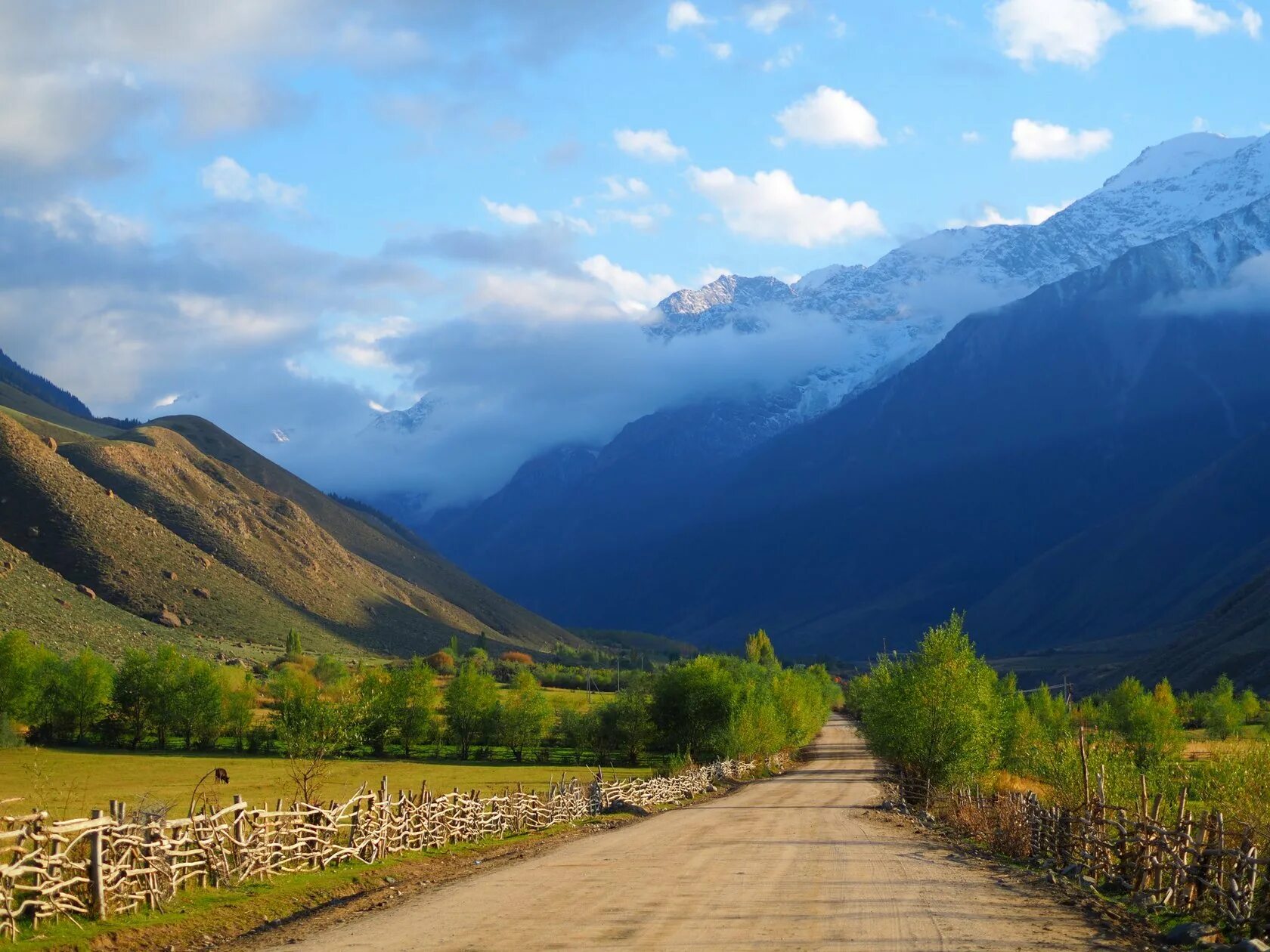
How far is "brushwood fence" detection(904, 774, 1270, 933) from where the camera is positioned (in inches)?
792

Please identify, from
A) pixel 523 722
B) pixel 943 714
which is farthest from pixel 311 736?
pixel 523 722

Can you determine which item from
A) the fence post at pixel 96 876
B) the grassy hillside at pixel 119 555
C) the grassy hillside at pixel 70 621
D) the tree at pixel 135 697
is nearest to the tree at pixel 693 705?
the tree at pixel 135 697

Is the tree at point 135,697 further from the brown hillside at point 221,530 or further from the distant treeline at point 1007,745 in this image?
the brown hillside at point 221,530

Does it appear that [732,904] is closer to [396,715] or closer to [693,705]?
[693,705]

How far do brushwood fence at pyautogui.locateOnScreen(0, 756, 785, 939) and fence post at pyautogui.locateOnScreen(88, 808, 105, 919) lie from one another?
1 centimetres

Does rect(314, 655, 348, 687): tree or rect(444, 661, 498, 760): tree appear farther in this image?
rect(314, 655, 348, 687): tree

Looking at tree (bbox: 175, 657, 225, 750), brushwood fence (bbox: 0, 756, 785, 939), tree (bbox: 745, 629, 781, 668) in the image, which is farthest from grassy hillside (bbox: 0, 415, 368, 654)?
brushwood fence (bbox: 0, 756, 785, 939)

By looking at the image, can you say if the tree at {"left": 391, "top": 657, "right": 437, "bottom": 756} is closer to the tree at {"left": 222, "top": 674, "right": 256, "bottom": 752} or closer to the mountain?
the tree at {"left": 222, "top": 674, "right": 256, "bottom": 752}

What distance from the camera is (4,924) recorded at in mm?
18188

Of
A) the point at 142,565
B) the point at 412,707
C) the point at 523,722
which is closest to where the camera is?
the point at 523,722

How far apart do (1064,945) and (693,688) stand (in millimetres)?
76024

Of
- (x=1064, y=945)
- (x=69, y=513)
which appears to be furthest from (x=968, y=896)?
(x=69, y=513)

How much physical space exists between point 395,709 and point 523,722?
11.4 meters

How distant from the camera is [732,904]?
872 inches
